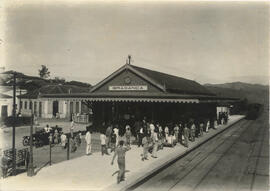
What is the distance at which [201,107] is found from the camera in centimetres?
3162

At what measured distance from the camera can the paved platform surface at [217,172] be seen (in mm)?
10656

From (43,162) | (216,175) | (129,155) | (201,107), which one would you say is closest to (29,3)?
(43,162)

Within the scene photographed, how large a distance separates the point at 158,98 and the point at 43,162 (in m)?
9.27

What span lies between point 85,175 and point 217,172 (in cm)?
566

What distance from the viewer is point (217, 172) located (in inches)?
497

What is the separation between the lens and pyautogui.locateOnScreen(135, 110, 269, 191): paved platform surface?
10.7 m

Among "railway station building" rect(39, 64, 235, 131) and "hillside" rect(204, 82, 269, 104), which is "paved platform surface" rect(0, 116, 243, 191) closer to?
"railway station building" rect(39, 64, 235, 131)

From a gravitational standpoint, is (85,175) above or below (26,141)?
below

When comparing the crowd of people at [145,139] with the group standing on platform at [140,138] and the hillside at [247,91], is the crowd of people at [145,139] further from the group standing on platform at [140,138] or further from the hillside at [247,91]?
the hillside at [247,91]

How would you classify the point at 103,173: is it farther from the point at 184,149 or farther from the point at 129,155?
the point at 184,149

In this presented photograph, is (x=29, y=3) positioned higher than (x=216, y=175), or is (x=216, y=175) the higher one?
(x=29, y=3)

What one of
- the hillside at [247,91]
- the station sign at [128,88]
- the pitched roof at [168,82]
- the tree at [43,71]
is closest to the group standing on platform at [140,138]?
the station sign at [128,88]


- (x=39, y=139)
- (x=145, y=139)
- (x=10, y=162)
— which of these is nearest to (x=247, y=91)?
(x=39, y=139)

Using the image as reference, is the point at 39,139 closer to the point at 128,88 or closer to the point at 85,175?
the point at 85,175
